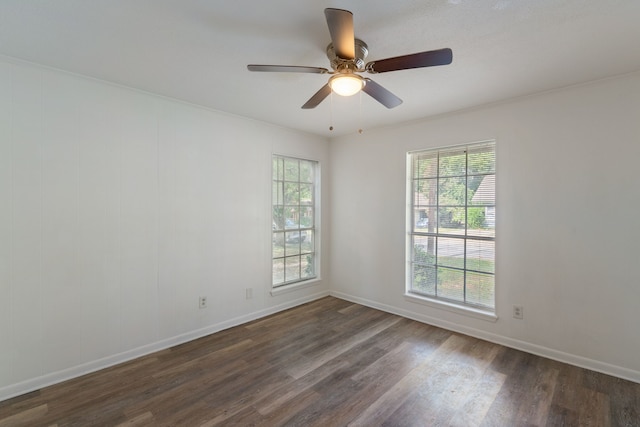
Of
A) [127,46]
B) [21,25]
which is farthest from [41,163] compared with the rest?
[127,46]

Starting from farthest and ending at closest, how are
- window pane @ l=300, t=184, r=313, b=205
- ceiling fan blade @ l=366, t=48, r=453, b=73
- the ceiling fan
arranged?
window pane @ l=300, t=184, r=313, b=205
ceiling fan blade @ l=366, t=48, r=453, b=73
the ceiling fan

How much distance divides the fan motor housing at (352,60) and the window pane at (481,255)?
2.39m

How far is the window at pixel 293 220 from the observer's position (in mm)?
4012

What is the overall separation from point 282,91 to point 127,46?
123 centimetres

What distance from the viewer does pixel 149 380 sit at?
239cm

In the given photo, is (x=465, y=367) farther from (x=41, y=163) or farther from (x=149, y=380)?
(x=41, y=163)

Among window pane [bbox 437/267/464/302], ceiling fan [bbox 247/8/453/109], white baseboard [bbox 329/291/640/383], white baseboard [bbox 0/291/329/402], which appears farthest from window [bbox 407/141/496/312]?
white baseboard [bbox 0/291/329/402]

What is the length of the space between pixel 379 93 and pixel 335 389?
231 centimetres

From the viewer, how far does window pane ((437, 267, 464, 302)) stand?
341 centimetres

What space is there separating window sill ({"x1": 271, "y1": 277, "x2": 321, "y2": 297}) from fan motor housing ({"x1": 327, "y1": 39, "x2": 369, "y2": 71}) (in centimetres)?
294

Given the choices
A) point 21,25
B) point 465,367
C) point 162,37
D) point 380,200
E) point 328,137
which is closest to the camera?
point 21,25

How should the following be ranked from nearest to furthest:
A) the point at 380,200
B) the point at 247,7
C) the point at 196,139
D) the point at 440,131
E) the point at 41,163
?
the point at 247,7 < the point at 41,163 < the point at 196,139 < the point at 440,131 < the point at 380,200

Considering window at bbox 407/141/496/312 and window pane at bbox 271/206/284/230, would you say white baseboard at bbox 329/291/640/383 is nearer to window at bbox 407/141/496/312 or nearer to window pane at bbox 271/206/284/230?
window at bbox 407/141/496/312

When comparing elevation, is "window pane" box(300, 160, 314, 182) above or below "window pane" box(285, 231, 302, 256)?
above
